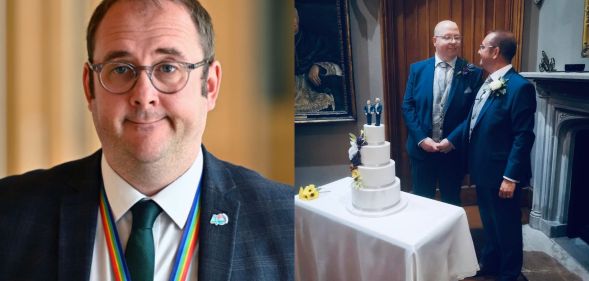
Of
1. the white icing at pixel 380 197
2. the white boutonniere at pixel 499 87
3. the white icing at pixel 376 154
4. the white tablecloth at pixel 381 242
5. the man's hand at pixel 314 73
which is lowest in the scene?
the white tablecloth at pixel 381 242

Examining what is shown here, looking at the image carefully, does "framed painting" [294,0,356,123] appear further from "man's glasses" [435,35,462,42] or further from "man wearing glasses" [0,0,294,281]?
"man wearing glasses" [0,0,294,281]

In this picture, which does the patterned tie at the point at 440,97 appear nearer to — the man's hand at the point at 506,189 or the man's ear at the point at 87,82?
the man's hand at the point at 506,189

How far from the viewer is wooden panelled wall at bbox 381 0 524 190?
1392 millimetres

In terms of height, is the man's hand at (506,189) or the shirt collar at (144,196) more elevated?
the shirt collar at (144,196)

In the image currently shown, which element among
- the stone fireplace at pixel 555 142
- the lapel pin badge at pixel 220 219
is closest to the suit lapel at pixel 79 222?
the lapel pin badge at pixel 220 219

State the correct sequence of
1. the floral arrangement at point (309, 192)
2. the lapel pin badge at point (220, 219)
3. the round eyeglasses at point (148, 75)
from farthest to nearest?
the floral arrangement at point (309, 192), the lapel pin badge at point (220, 219), the round eyeglasses at point (148, 75)

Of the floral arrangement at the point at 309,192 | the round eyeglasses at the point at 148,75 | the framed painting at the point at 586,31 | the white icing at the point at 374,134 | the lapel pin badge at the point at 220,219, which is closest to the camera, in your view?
the round eyeglasses at the point at 148,75

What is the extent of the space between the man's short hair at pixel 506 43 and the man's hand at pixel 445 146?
0.98 feet

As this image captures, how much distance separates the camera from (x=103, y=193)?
43.3 inches

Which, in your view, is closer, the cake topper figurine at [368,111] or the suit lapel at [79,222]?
the suit lapel at [79,222]

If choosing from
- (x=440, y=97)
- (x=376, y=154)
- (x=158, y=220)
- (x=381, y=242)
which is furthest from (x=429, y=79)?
(x=158, y=220)

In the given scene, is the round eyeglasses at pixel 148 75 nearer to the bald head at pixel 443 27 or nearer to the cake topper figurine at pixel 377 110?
the cake topper figurine at pixel 377 110

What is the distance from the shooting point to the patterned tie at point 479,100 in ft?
4.56

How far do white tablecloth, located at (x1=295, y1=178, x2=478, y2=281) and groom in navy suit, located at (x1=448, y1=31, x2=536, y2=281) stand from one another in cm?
9
